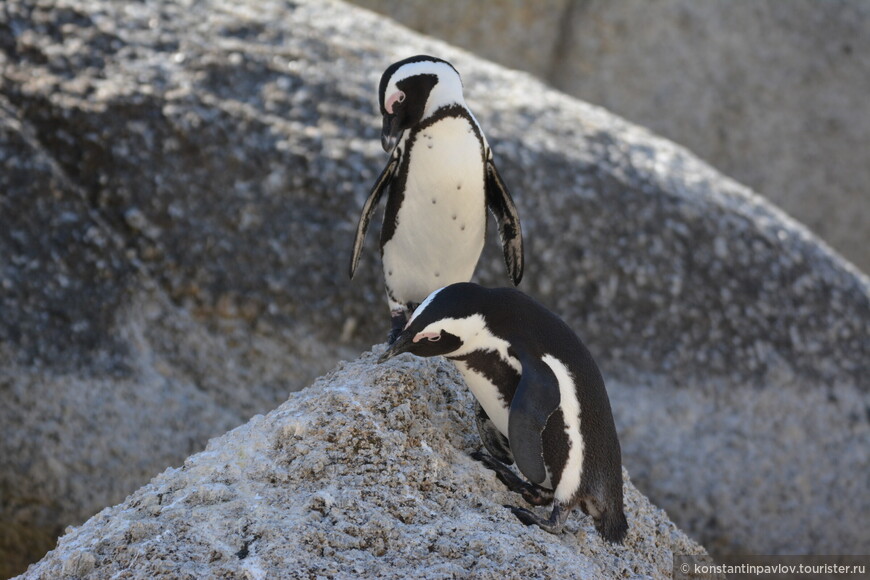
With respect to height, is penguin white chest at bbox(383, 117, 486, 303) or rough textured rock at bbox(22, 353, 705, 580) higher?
penguin white chest at bbox(383, 117, 486, 303)

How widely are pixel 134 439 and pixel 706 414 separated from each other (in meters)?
1.69

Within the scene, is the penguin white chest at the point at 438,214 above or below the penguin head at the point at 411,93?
below

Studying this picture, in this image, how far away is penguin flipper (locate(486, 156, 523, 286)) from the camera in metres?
2.22

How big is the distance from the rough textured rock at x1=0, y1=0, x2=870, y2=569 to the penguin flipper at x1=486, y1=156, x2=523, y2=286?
1.17 m

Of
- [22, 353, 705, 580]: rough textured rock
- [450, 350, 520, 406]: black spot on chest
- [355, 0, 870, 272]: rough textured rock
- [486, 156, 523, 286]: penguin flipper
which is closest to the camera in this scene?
[22, 353, 705, 580]: rough textured rock

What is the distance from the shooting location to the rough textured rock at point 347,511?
164 cm

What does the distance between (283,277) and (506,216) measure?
1.31 metres

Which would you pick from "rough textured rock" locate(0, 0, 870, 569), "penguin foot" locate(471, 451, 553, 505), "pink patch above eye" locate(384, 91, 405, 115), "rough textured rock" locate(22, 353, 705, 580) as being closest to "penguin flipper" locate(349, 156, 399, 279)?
"pink patch above eye" locate(384, 91, 405, 115)

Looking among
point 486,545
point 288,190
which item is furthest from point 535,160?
point 486,545

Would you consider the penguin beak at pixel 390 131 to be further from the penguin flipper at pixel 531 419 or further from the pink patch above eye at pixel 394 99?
the penguin flipper at pixel 531 419

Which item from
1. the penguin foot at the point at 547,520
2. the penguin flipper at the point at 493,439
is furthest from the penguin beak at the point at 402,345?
the penguin foot at the point at 547,520

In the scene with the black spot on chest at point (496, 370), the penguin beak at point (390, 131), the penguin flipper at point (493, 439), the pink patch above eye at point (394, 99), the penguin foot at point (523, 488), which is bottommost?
the penguin foot at point (523, 488)

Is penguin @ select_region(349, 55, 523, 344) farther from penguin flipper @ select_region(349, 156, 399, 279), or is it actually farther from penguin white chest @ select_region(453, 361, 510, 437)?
penguin white chest @ select_region(453, 361, 510, 437)

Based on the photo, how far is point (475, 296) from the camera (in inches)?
73.7
